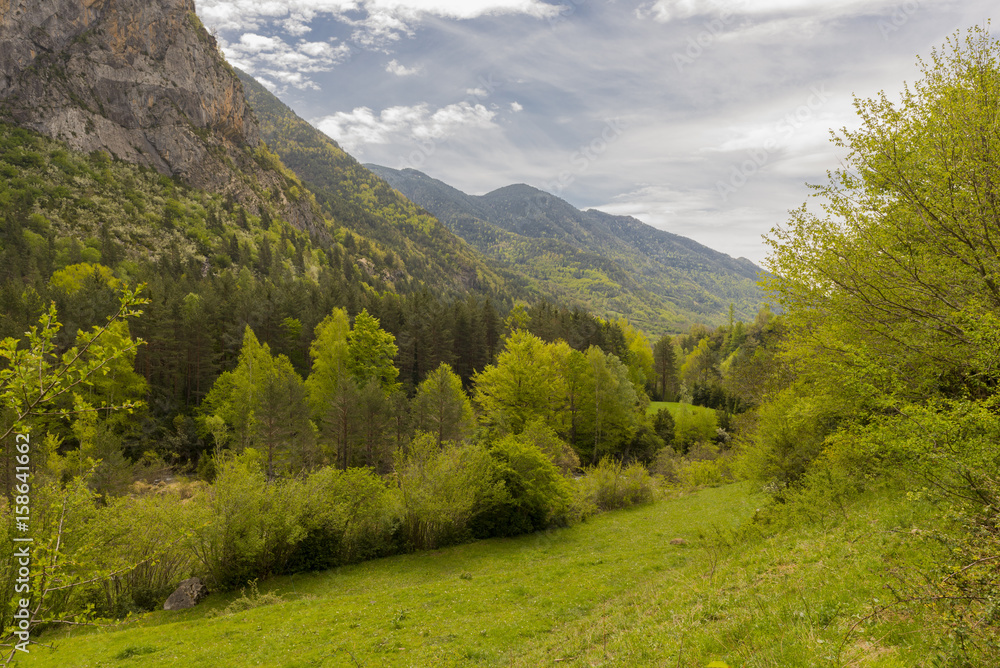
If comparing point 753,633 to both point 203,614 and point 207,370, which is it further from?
point 207,370

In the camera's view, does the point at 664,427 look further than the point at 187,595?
Yes

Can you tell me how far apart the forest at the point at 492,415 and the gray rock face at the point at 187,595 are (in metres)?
0.59

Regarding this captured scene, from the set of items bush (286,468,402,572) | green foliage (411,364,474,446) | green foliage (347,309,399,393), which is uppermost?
green foliage (347,309,399,393)

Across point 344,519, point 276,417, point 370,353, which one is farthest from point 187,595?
point 370,353

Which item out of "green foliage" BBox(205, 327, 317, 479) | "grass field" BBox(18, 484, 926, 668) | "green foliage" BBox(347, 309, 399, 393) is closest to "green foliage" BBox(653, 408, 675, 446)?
"grass field" BBox(18, 484, 926, 668)

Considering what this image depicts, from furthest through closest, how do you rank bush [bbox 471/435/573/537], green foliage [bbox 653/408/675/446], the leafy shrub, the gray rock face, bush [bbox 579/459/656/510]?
1. green foliage [bbox 653/408/675/446]
2. bush [bbox 579/459/656/510]
3. bush [bbox 471/435/573/537]
4. the gray rock face
5. the leafy shrub

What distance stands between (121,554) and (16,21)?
6921 inches

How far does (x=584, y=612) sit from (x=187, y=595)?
18709 millimetres

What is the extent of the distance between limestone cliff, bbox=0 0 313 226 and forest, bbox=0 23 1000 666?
62.8 m

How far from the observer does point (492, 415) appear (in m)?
38.0

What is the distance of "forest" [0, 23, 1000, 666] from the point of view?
305 inches

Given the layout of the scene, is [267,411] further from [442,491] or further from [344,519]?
[442,491]

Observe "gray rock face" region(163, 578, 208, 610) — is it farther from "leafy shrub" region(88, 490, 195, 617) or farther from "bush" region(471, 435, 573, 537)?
"bush" region(471, 435, 573, 537)

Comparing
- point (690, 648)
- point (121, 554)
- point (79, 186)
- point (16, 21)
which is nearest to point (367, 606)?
point (121, 554)
